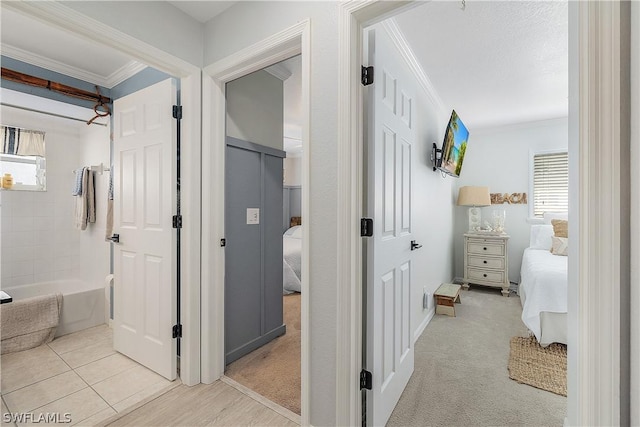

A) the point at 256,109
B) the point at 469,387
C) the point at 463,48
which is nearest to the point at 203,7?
the point at 256,109

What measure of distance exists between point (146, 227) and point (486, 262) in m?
4.45

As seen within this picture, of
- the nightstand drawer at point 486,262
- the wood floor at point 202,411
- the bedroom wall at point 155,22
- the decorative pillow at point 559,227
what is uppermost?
the bedroom wall at point 155,22

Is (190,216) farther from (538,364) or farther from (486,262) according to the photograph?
(486,262)

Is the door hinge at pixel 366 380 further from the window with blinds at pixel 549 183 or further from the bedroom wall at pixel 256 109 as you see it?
the window with blinds at pixel 549 183

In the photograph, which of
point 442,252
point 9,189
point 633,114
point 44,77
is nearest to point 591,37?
point 633,114

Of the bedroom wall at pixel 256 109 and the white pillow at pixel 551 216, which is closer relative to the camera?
the bedroom wall at pixel 256 109

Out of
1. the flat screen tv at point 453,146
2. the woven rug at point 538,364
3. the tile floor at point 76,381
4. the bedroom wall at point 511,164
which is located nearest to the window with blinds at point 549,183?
the bedroom wall at point 511,164

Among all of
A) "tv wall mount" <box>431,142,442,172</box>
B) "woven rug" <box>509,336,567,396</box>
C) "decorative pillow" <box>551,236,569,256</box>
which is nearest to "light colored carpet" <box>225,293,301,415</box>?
"woven rug" <box>509,336,567,396</box>

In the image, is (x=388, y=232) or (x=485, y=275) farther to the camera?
(x=485, y=275)

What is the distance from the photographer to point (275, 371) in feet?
6.89

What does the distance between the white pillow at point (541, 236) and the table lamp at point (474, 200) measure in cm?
72

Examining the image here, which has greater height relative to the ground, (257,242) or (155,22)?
(155,22)

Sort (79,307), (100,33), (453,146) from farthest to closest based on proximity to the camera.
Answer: (453,146) → (79,307) → (100,33)

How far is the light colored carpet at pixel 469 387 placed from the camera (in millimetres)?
1654
